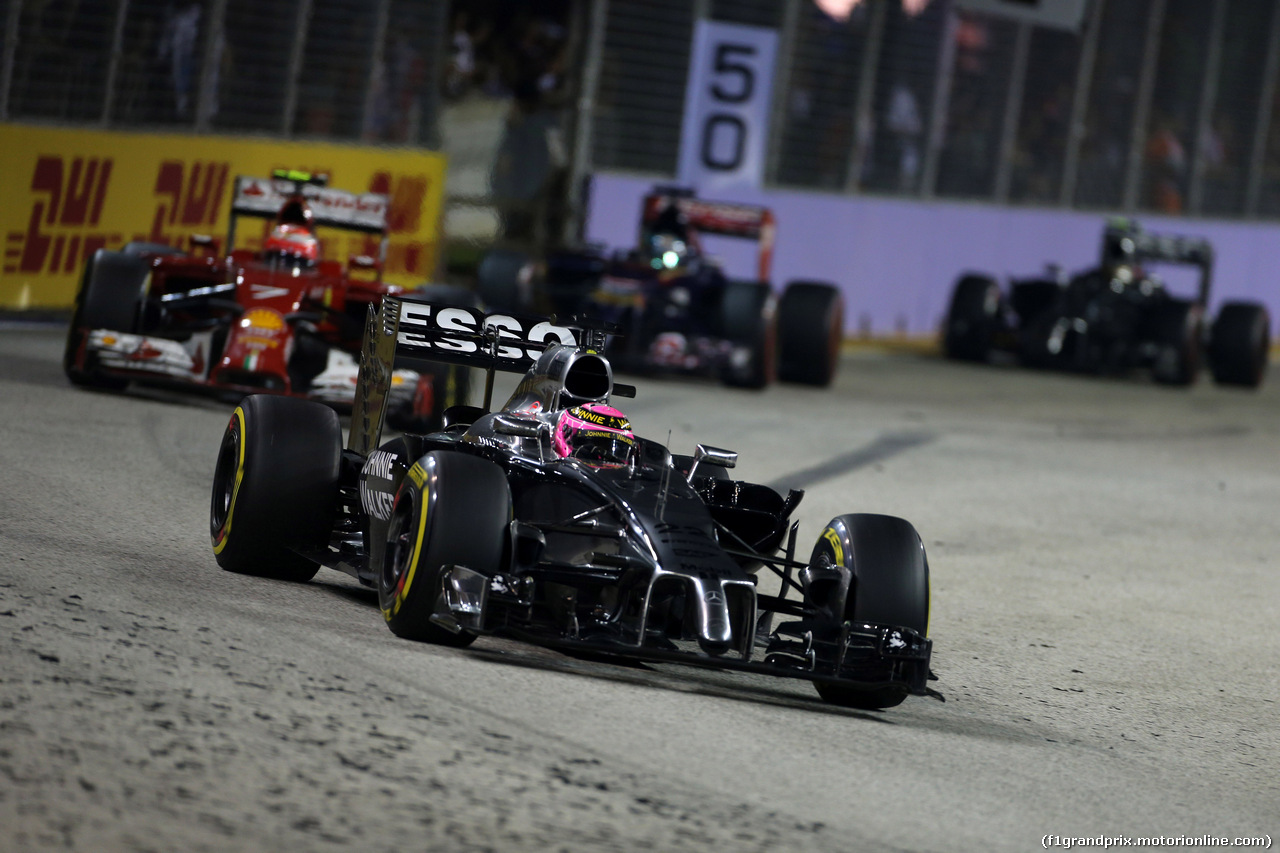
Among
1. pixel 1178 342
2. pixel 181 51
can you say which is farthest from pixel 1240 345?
pixel 181 51

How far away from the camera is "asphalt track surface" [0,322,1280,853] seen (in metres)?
4.47

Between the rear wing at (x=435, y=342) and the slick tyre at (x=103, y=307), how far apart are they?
4.23 m

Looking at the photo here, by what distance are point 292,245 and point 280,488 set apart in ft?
19.5

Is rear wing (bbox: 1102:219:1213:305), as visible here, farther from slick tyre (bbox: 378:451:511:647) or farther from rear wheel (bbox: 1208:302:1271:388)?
slick tyre (bbox: 378:451:511:647)

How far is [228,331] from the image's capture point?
11664 millimetres

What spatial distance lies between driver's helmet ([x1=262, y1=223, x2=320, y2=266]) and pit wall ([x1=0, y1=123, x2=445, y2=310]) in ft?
6.55

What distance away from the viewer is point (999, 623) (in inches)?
323

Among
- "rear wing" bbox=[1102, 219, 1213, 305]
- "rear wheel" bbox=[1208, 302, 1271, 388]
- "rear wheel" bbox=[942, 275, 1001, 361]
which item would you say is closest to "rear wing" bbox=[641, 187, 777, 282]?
"rear wheel" bbox=[942, 275, 1001, 361]

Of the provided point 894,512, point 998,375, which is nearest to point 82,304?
point 894,512

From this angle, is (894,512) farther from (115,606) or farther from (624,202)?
(624,202)

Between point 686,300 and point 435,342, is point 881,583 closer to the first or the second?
point 435,342

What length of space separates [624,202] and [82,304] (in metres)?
10.9

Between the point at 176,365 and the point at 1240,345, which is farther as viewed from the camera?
the point at 1240,345

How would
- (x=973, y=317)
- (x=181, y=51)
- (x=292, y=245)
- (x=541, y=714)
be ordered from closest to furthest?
(x=541, y=714) < (x=292, y=245) < (x=181, y=51) < (x=973, y=317)
